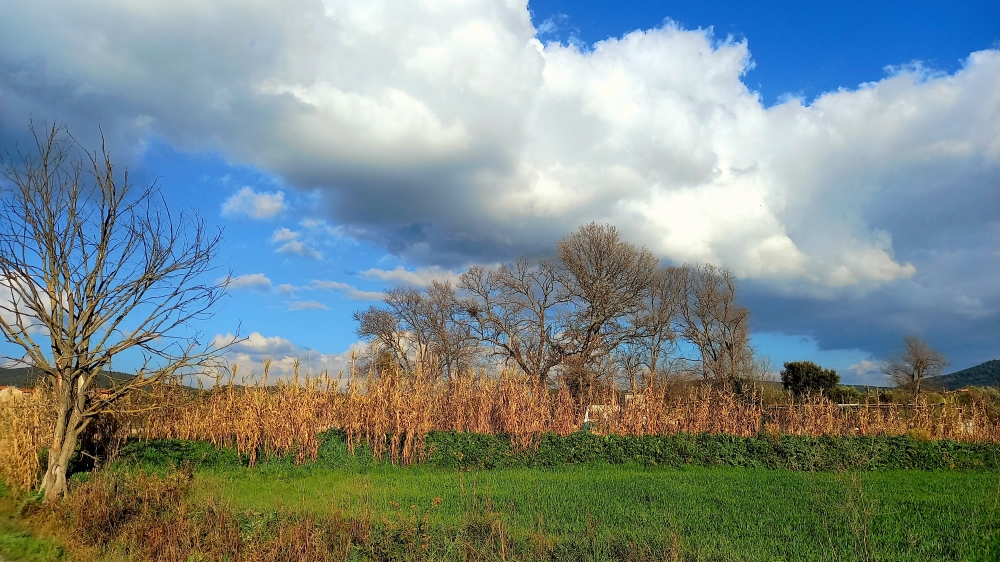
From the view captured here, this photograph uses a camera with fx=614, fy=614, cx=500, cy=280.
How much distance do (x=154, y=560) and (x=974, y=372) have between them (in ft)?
260

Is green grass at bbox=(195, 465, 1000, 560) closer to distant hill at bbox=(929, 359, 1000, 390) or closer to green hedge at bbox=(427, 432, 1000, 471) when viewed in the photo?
green hedge at bbox=(427, 432, 1000, 471)

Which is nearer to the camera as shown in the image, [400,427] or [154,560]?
[154,560]

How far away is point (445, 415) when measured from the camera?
2069 centimetres

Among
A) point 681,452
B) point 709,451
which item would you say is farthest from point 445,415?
point 709,451

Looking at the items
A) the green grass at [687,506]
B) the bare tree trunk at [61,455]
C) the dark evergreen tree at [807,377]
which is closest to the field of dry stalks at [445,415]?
the green grass at [687,506]

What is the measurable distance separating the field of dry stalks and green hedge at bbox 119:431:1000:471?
44 cm

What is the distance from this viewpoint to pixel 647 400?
21.7 meters

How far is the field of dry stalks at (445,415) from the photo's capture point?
1827 centimetres

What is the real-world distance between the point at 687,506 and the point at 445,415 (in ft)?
36.8

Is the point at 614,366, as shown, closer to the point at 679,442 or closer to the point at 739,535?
the point at 679,442

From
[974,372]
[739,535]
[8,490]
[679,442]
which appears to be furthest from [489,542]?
[974,372]

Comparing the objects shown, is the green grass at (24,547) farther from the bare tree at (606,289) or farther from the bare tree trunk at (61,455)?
the bare tree at (606,289)

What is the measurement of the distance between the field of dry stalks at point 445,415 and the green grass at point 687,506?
5.74 feet

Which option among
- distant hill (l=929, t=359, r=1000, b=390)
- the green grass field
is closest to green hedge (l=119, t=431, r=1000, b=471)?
the green grass field
